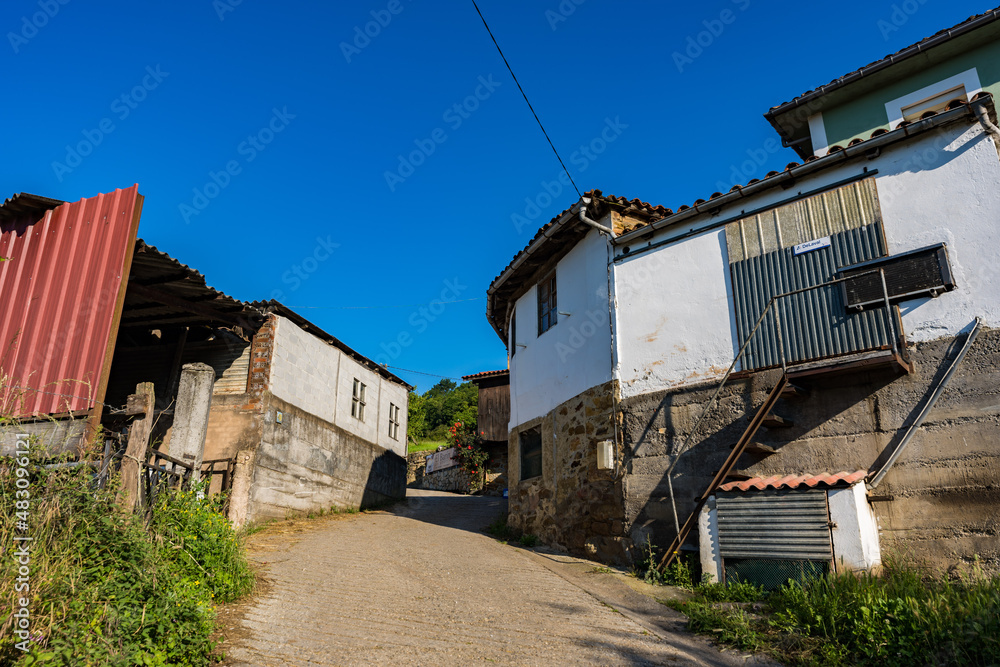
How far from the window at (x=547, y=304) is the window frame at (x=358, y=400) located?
7.18 meters

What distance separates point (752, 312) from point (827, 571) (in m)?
3.63

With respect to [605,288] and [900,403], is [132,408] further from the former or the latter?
[900,403]

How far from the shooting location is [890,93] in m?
12.6

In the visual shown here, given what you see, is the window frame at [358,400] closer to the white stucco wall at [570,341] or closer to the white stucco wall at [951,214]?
the white stucco wall at [570,341]

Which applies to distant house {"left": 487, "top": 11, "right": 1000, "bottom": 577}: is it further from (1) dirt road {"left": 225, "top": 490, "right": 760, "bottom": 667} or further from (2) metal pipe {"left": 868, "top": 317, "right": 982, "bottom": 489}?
(1) dirt road {"left": 225, "top": 490, "right": 760, "bottom": 667}

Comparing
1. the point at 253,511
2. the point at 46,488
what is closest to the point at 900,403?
the point at 46,488

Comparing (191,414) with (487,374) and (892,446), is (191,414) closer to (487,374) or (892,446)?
(892,446)

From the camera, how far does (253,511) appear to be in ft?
42.6

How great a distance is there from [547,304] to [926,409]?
6.93 m

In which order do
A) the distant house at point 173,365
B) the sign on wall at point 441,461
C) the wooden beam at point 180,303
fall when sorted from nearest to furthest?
the distant house at point 173,365, the wooden beam at point 180,303, the sign on wall at point 441,461

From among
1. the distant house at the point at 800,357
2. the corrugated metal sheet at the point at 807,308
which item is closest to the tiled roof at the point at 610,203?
the distant house at the point at 800,357

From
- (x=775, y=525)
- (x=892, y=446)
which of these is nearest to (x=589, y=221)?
(x=892, y=446)

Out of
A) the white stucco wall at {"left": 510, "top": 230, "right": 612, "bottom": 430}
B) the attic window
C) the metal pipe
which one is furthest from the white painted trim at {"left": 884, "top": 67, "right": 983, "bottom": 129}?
the white stucco wall at {"left": 510, "top": 230, "right": 612, "bottom": 430}

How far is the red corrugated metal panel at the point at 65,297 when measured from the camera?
889 centimetres
